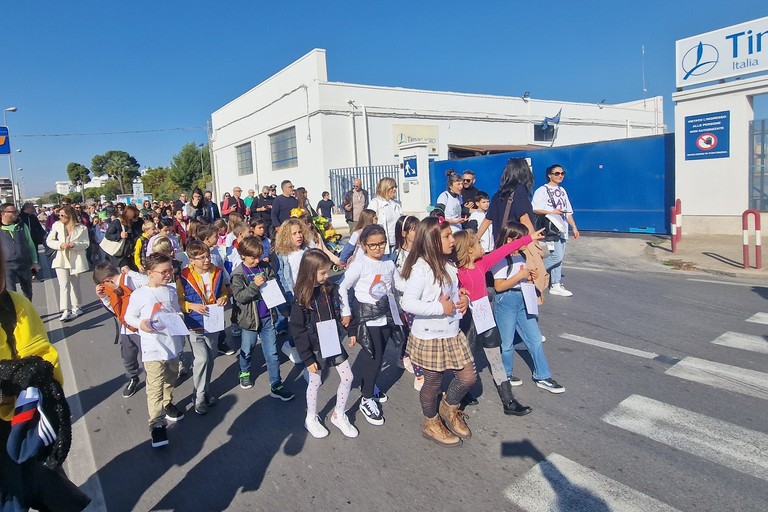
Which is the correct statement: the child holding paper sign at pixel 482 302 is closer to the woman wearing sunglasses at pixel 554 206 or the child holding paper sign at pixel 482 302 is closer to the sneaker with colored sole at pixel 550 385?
the sneaker with colored sole at pixel 550 385

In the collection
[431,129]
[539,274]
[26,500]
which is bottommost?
[26,500]

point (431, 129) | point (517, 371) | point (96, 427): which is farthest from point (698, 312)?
point (431, 129)

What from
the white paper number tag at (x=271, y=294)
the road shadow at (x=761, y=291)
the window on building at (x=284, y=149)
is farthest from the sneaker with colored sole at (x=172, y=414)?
the window on building at (x=284, y=149)

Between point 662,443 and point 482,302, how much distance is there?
152 cm

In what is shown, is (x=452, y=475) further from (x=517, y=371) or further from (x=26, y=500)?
(x=26, y=500)

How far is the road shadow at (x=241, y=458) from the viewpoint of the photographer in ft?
10.4

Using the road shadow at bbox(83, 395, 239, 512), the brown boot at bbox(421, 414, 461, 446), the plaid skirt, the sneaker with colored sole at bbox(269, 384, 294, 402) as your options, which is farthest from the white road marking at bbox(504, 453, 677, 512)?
the sneaker with colored sole at bbox(269, 384, 294, 402)

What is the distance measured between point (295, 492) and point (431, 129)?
76.9 ft

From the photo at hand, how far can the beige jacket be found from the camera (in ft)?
25.9

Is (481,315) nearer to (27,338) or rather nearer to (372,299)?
(372,299)

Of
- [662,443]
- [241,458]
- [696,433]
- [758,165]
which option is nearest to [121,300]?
[241,458]

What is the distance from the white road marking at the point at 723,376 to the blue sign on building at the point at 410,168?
13471 mm

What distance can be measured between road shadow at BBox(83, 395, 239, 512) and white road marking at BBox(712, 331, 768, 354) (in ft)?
16.1

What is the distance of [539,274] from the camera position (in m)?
3.96
